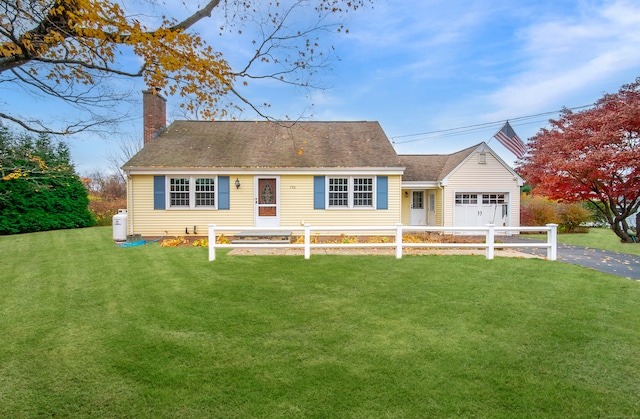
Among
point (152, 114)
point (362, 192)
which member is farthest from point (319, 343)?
point (152, 114)

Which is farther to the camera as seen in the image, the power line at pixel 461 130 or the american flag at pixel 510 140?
the power line at pixel 461 130

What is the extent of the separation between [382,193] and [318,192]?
2799 mm

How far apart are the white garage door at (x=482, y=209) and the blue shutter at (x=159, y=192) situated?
13.6m

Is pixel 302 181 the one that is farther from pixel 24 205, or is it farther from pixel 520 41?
pixel 24 205

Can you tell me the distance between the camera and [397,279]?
6.62 metres

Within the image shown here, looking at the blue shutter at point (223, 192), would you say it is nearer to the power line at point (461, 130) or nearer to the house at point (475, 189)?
the house at point (475, 189)

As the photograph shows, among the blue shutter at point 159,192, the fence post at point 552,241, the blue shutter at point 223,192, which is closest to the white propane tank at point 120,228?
the blue shutter at point 159,192

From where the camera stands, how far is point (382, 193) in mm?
13766

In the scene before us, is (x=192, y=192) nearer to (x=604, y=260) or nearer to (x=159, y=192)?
(x=159, y=192)

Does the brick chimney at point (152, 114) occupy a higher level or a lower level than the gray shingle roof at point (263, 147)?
higher

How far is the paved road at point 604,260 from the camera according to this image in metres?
7.90

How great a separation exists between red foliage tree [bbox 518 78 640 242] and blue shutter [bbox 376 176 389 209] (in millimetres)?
7689

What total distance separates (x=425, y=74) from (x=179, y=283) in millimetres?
13589

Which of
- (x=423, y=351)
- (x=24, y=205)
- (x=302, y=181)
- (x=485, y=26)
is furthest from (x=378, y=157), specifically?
(x=24, y=205)
